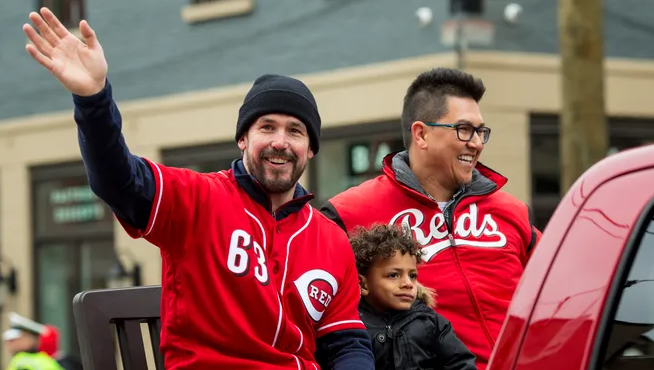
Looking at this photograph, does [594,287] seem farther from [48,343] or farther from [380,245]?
[48,343]

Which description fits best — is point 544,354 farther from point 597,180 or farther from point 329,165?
point 329,165

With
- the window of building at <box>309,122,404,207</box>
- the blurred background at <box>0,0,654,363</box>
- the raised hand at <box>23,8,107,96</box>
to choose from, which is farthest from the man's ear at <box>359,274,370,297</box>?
the window of building at <box>309,122,404,207</box>

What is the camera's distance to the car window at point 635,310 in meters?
2.26

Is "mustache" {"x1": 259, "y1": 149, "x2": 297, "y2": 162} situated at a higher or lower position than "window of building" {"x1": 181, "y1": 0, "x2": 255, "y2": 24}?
lower

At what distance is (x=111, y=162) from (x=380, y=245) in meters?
1.05

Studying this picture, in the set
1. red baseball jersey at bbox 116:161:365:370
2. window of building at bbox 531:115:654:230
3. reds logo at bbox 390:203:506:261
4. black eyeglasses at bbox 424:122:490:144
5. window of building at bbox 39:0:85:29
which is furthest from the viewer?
window of building at bbox 39:0:85:29

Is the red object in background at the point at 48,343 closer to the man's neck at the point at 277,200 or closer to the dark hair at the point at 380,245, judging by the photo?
the dark hair at the point at 380,245

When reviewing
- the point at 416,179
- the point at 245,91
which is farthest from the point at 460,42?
the point at 416,179

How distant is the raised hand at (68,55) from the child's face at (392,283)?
1.18 metres

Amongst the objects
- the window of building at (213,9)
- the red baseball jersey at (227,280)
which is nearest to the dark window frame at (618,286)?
the red baseball jersey at (227,280)

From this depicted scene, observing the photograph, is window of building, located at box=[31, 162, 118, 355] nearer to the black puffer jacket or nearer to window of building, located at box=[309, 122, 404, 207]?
window of building, located at box=[309, 122, 404, 207]

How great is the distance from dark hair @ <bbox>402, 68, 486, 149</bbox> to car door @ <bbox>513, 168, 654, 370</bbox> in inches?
76.2

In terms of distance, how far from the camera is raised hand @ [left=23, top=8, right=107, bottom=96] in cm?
293

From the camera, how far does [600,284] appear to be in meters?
2.27
